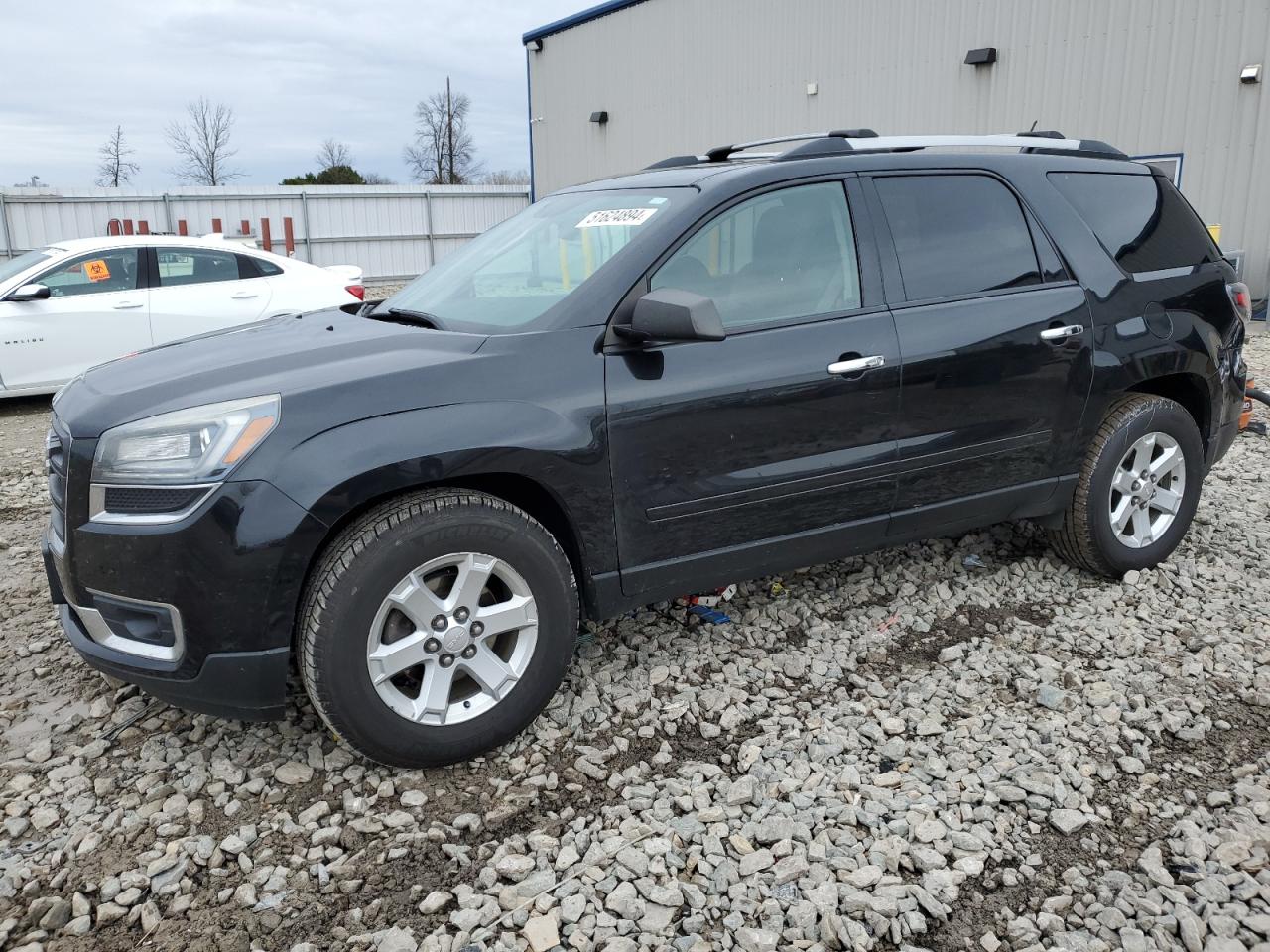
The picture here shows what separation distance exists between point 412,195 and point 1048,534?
23976 mm

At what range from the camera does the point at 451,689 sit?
117 inches

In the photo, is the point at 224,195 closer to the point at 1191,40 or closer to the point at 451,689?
the point at 1191,40

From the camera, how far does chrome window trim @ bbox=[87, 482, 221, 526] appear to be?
8.56ft

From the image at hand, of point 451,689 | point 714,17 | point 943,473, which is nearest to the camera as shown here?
point 451,689

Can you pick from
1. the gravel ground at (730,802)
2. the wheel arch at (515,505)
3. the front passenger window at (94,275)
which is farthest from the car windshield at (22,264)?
the wheel arch at (515,505)

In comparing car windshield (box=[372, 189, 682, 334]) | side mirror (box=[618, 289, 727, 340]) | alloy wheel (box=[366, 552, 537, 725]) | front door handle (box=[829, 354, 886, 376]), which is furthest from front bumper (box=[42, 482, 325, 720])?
front door handle (box=[829, 354, 886, 376])

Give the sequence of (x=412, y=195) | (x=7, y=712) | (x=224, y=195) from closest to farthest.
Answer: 1. (x=7, y=712)
2. (x=224, y=195)
3. (x=412, y=195)

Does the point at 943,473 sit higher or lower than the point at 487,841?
higher

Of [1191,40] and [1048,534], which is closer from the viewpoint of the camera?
[1048,534]

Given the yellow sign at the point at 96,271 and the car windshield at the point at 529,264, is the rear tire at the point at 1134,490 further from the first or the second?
the yellow sign at the point at 96,271

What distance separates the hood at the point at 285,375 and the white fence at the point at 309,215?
60.2 feet

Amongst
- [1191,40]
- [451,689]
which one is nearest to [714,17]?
[1191,40]

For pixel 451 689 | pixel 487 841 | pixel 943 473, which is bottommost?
pixel 487 841

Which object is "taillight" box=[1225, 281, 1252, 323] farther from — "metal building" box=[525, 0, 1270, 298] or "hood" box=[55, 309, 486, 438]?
"metal building" box=[525, 0, 1270, 298]
